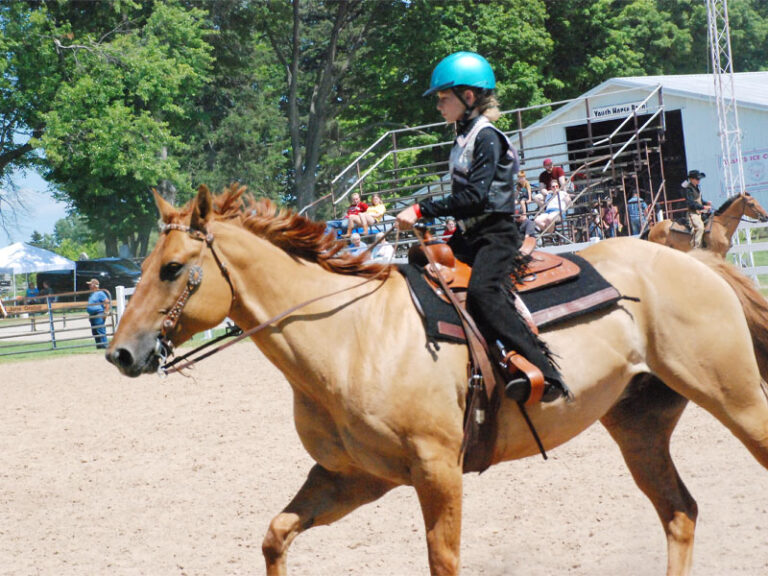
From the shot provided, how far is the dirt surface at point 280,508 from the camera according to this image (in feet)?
18.4

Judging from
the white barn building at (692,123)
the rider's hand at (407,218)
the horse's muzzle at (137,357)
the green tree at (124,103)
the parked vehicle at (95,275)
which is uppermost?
the green tree at (124,103)

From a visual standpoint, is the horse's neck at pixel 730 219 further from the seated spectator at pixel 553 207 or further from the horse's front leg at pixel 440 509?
the horse's front leg at pixel 440 509

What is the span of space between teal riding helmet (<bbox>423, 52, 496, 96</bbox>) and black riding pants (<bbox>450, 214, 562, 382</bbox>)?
682 millimetres

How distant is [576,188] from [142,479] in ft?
57.7

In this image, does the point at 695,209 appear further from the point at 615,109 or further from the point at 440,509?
the point at 440,509

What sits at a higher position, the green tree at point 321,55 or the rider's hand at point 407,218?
the green tree at point 321,55

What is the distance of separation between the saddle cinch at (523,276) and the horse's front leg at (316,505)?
2.83 ft

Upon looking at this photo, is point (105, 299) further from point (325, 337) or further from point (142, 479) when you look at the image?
point (325, 337)

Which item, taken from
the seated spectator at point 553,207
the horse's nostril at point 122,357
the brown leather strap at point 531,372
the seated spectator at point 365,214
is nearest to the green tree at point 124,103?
the seated spectator at point 365,214

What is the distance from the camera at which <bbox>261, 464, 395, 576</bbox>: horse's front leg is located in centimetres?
434

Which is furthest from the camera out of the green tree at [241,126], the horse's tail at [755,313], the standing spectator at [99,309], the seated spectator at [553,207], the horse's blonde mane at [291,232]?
the green tree at [241,126]

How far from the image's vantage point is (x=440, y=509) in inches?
160

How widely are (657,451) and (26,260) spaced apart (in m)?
38.3

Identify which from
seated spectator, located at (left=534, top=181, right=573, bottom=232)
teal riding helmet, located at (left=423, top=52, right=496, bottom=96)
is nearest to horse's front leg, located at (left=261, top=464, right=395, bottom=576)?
teal riding helmet, located at (left=423, top=52, right=496, bottom=96)
